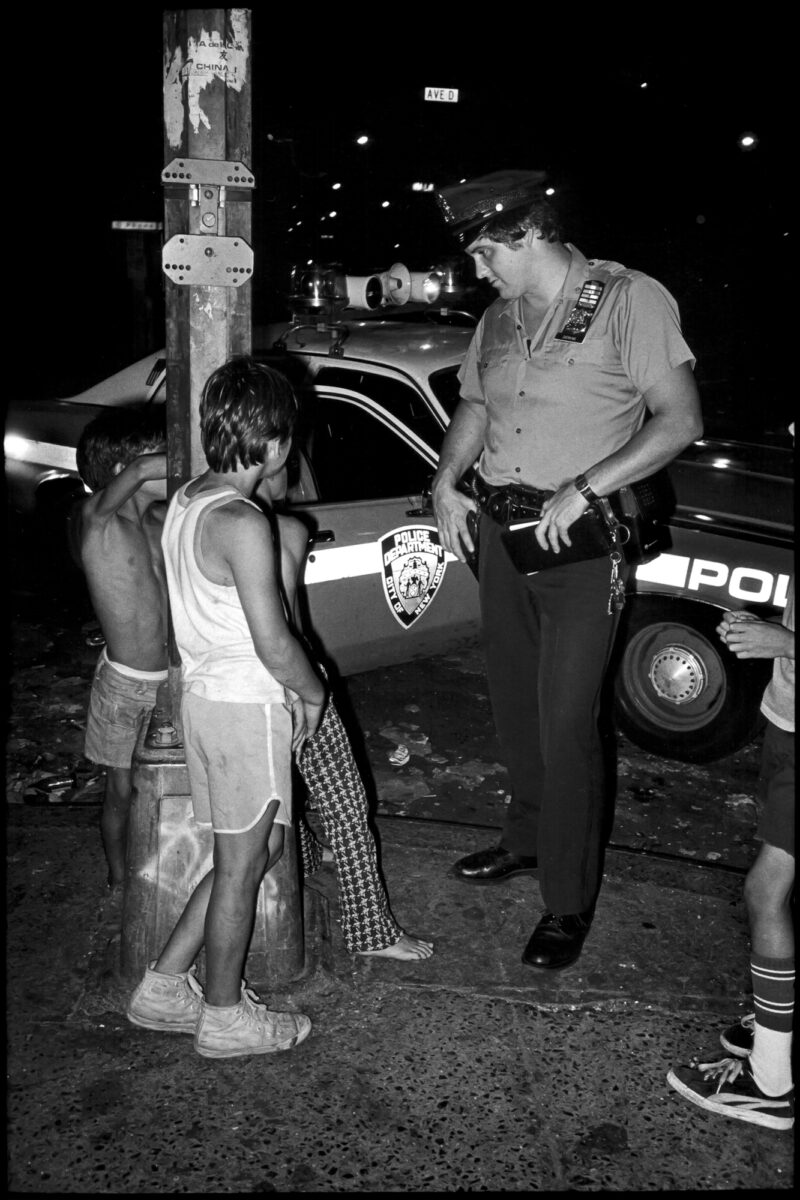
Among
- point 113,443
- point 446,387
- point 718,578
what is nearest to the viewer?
point 113,443

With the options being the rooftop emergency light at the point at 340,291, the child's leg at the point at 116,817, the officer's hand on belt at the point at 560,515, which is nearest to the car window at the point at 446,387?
the rooftop emergency light at the point at 340,291

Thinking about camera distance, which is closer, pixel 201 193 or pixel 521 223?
pixel 201 193

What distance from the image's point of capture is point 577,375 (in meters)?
3.22

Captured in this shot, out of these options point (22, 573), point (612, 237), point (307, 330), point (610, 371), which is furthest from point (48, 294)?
point (610, 371)

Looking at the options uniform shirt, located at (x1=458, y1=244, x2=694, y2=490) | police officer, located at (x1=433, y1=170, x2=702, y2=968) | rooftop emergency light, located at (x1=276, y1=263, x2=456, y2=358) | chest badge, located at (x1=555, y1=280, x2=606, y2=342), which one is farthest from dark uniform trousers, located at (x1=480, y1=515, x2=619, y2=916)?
rooftop emergency light, located at (x1=276, y1=263, x2=456, y2=358)

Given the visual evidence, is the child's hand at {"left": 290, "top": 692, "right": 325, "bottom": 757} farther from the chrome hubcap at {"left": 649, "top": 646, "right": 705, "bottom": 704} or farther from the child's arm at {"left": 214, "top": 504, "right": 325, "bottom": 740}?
the chrome hubcap at {"left": 649, "top": 646, "right": 705, "bottom": 704}

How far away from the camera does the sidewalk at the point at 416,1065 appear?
2.51 meters

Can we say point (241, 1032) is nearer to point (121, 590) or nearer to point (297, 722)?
point (297, 722)

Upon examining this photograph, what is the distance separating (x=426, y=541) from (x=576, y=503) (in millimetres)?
1983

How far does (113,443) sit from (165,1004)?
1.68 metres

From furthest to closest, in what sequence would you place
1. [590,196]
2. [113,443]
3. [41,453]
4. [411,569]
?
[590,196] → [41,453] → [411,569] → [113,443]

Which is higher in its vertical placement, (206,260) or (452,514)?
(206,260)

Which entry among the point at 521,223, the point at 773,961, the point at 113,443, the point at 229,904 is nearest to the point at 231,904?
the point at 229,904

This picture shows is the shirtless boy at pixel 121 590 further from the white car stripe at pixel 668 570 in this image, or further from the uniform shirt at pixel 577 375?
the white car stripe at pixel 668 570
